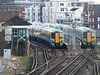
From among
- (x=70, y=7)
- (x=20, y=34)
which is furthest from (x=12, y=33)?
(x=70, y=7)

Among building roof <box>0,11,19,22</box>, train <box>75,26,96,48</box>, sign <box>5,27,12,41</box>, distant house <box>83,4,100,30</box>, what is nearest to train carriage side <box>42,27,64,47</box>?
train <box>75,26,96,48</box>

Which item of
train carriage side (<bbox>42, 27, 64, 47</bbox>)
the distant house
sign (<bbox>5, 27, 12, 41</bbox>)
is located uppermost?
the distant house

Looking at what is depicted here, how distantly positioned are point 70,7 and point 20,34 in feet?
186

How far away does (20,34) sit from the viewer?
30766 millimetres

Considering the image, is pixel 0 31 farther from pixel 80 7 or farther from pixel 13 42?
pixel 80 7

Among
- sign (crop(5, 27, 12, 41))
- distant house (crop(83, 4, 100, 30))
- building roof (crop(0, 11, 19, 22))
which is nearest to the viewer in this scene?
sign (crop(5, 27, 12, 41))

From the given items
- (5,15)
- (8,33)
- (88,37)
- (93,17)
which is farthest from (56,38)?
(93,17)

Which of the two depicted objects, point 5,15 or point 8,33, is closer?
point 8,33

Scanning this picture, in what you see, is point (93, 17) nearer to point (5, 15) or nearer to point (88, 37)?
point (88, 37)

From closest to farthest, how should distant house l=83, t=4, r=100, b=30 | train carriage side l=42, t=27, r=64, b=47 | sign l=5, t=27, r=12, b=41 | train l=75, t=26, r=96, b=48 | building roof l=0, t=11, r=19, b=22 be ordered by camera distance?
1. sign l=5, t=27, r=12, b=41
2. building roof l=0, t=11, r=19, b=22
3. train carriage side l=42, t=27, r=64, b=47
4. train l=75, t=26, r=96, b=48
5. distant house l=83, t=4, r=100, b=30

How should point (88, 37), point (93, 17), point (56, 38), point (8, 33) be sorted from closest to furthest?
point (8, 33), point (56, 38), point (88, 37), point (93, 17)

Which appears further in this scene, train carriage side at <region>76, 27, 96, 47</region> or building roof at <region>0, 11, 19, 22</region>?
train carriage side at <region>76, 27, 96, 47</region>

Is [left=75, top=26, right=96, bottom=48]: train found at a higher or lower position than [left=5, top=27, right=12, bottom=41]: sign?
lower

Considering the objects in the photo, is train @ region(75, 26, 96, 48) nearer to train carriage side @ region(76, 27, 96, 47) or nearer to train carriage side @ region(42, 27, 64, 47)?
train carriage side @ region(76, 27, 96, 47)
